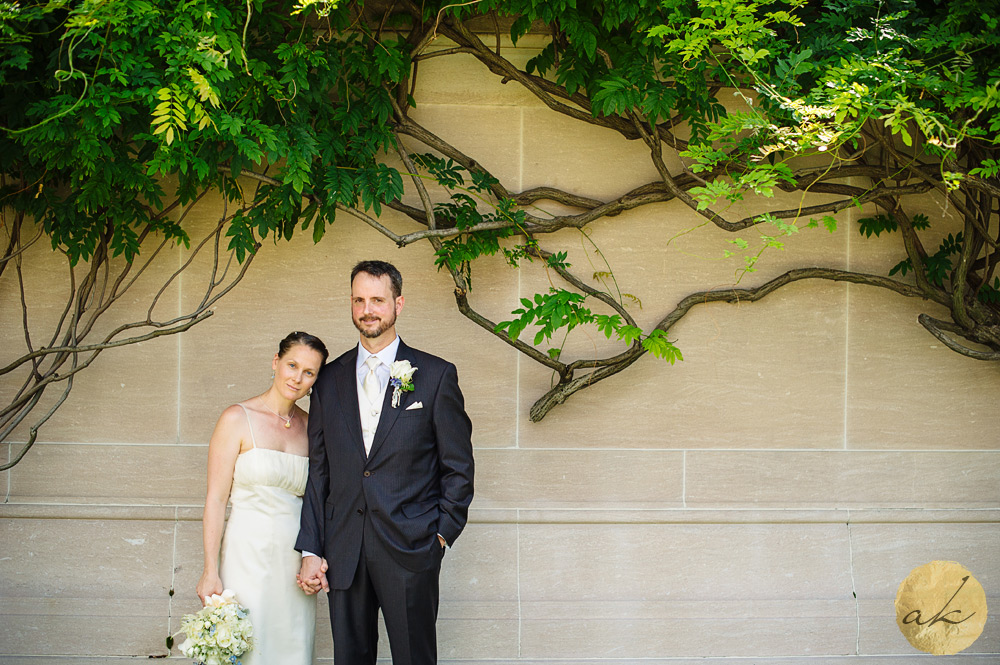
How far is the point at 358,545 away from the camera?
3346 millimetres

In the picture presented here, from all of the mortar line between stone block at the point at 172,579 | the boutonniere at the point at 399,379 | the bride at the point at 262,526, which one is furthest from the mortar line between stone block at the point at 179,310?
the boutonniere at the point at 399,379

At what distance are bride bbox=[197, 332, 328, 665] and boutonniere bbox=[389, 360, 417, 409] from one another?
0.43 metres

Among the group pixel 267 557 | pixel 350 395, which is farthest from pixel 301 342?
pixel 267 557

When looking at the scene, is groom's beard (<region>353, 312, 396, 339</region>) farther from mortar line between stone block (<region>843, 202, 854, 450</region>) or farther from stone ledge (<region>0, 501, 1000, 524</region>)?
mortar line between stone block (<region>843, 202, 854, 450</region>)

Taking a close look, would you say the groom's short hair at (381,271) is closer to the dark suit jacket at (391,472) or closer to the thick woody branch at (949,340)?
the dark suit jacket at (391,472)

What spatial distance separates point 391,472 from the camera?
334 centimetres

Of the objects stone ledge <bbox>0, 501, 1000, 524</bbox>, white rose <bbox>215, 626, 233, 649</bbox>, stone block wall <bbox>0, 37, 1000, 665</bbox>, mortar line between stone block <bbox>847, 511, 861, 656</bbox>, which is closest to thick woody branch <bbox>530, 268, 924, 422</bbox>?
stone block wall <bbox>0, 37, 1000, 665</bbox>

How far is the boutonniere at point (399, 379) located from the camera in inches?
132

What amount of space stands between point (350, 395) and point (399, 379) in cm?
23

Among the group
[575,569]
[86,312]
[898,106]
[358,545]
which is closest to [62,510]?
[86,312]

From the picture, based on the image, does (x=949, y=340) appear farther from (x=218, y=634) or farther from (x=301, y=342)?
(x=218, y=634)

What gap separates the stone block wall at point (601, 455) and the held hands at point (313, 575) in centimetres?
118

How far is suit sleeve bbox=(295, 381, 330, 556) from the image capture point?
11.3 ft

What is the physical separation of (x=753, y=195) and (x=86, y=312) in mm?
3710
